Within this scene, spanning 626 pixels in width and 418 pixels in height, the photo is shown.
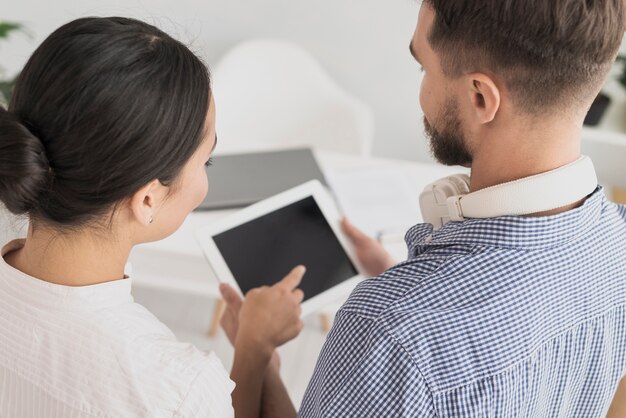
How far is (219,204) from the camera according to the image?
1699 mm

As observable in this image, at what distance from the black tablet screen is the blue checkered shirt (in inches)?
20.1

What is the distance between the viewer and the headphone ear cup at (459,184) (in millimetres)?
1149

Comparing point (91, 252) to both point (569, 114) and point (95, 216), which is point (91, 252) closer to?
point (95, 216)

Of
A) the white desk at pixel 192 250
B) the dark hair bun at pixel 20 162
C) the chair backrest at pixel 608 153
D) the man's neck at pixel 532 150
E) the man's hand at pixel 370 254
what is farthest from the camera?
the chair backrest at pixel 608 153

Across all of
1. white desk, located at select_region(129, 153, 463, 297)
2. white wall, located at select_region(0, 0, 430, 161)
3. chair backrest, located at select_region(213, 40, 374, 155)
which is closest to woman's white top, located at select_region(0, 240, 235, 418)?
white desk, located at select_region(129, 153, 463, 297)

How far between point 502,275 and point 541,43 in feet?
0.97

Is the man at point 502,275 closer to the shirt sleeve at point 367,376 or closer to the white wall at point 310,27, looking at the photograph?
the shirt sleeve at point 367,376

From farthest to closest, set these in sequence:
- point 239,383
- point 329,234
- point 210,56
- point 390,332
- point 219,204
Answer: point 210,56 → point 219,204 → point 329,234 → point 239,383 → point 390,332

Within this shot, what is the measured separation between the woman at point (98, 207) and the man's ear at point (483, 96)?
0.36 metres

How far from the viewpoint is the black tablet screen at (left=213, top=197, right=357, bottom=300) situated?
55.9 inches

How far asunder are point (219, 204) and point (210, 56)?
1293 millimetres

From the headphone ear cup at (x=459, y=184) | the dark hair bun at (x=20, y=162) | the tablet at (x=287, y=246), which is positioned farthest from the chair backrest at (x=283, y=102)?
the dark hair bun at (x=20, y=162)

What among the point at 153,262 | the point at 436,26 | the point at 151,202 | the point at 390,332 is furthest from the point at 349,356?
the point at 153,262

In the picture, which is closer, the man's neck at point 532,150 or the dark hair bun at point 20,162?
the dark hair bun at point 20,162
